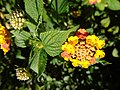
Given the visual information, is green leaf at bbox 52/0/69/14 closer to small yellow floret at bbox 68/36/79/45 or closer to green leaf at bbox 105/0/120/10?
small yellow floret at bbox 68/36/79/45

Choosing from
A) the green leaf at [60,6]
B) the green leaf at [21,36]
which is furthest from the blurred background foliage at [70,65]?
the green leaf at [21,36]

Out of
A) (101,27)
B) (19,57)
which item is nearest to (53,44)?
(19,57)

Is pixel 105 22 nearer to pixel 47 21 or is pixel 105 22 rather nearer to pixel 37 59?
pixel 47 21

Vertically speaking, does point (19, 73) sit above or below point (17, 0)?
below

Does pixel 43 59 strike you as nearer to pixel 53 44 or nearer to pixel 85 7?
pixel 53 44

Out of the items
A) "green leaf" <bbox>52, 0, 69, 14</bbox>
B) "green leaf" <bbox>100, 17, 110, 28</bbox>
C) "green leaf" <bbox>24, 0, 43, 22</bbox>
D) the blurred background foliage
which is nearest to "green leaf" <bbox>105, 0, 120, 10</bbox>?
the blurred background foliage

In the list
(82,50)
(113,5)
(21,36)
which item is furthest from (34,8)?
(113,5)

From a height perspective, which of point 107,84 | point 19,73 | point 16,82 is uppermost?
point 19,73
